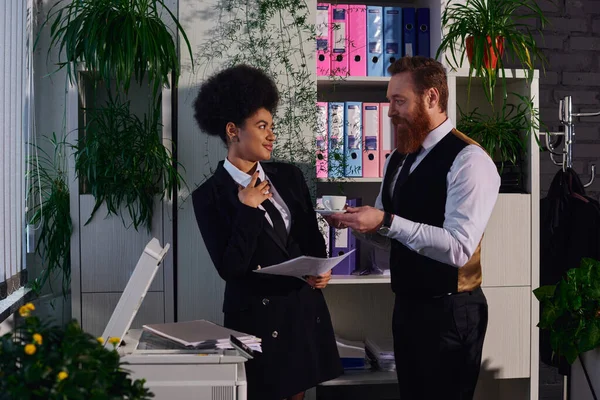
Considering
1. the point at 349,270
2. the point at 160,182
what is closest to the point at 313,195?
the point at 349,270

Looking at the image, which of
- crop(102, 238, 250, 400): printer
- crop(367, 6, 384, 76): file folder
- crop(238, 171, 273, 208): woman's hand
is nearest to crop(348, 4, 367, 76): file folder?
crop(367, 6, 384, 76): file folder

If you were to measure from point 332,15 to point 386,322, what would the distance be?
147 centimetres

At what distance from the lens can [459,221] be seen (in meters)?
2.25

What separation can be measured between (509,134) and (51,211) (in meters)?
1.92

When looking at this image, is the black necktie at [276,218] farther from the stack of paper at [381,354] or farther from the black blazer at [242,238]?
the stack of paper at [381,354]

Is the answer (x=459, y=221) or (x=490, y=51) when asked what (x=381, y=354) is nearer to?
(x=459, y=221)

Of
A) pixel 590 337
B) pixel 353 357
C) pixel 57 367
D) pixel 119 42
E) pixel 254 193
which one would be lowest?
pixel 353 357

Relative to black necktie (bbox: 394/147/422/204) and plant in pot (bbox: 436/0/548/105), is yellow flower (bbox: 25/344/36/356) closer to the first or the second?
black necktie (bbox: 394/147/422/204)

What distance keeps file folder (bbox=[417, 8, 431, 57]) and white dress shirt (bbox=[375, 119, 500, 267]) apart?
102 centimetres

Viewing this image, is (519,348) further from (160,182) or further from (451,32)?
(160,182)

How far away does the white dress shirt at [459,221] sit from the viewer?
7.36ft

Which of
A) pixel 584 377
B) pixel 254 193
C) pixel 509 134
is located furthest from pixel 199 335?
pixel 509 134

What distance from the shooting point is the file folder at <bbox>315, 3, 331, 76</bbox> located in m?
3.14

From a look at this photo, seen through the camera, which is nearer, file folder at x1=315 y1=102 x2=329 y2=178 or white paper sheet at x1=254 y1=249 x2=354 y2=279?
white paper sheet at x1=254 y1=249 x2=354 y2=279
